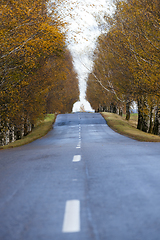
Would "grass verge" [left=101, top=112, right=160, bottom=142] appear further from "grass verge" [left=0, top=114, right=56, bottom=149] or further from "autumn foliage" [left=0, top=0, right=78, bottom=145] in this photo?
"autumn foliage" [left=0, top=0, right=78, bottom=145]

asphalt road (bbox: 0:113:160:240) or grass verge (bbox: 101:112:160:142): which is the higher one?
asphalt road (bbox: 0:113:160:240)

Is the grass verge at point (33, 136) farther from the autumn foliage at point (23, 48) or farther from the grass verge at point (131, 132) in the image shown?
the grass verge at point (131, 132)

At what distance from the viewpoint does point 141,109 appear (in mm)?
34625

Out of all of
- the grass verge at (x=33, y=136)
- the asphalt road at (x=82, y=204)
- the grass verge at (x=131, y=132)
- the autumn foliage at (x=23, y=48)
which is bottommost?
the grass verge at (x=33, y=136)

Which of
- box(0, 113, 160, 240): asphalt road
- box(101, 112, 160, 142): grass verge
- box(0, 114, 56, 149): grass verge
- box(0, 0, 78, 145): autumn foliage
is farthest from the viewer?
box(101, 112, 160, 142): grass verge

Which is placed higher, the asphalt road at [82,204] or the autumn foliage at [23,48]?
the autumn foliage at [23,48]

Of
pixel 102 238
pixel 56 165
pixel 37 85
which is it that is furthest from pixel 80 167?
pixel 37 85

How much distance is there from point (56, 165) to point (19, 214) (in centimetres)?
471

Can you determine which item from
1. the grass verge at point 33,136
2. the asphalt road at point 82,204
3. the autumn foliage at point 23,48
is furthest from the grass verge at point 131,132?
the asphalt road at point 82,204

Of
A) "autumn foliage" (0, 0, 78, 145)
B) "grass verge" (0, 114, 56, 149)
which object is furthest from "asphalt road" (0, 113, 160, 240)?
"grass verge" (0, 114, 56, 149)

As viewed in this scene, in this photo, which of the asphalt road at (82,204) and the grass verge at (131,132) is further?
the grass verge at (131,132)

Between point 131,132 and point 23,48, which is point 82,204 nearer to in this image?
point 23,48

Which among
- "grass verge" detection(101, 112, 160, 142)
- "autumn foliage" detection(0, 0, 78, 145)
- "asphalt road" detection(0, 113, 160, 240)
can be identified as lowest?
"grass verge" detection(101, 112, 160, 142)

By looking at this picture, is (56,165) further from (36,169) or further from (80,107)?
(80,107)
